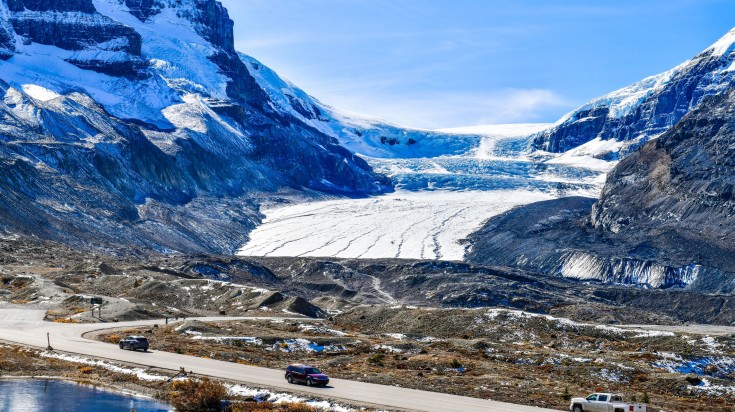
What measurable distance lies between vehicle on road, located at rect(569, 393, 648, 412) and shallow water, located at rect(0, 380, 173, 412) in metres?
21.0

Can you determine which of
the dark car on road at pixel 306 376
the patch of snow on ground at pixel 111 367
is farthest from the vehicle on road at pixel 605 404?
the patch of snow on ground at pixel 111 367

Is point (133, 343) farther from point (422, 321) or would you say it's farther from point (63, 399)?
point (422, 321)

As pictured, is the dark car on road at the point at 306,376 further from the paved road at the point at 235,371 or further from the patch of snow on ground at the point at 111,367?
the patch of snow on ground at the point at 111,367

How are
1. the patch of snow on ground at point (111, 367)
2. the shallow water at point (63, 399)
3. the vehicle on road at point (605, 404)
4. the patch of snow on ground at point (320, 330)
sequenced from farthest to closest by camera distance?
the patch of snow on ground at point (320, 330)
the patch of snow on ground at point (111, 367)
the shallow water at point (63, 399)
the vehicle on road at point (605, 404)

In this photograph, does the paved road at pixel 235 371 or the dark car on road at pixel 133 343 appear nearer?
the paved road at pixel 235 371

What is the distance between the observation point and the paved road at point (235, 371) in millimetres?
43812

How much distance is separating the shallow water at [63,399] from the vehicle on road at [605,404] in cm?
2099

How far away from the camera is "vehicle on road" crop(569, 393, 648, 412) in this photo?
136ft

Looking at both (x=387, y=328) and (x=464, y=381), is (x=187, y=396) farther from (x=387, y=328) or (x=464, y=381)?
(x=387, y=328)

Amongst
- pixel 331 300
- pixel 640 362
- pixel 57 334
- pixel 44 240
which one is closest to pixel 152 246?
pixel 44 240

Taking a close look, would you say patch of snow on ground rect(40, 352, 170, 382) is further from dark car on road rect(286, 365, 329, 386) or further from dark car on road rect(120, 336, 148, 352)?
dark car on road rect(286, 365, 329, 386)

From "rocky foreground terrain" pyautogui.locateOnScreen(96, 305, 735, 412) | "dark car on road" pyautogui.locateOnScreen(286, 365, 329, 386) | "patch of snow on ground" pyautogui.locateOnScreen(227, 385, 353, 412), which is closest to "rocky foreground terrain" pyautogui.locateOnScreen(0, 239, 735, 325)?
"rocky foreground terrain" pyautogui.locateOnScreen(96, 305, 735, 412)

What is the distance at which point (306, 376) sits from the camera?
4856cm

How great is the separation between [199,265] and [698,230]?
103905mm
